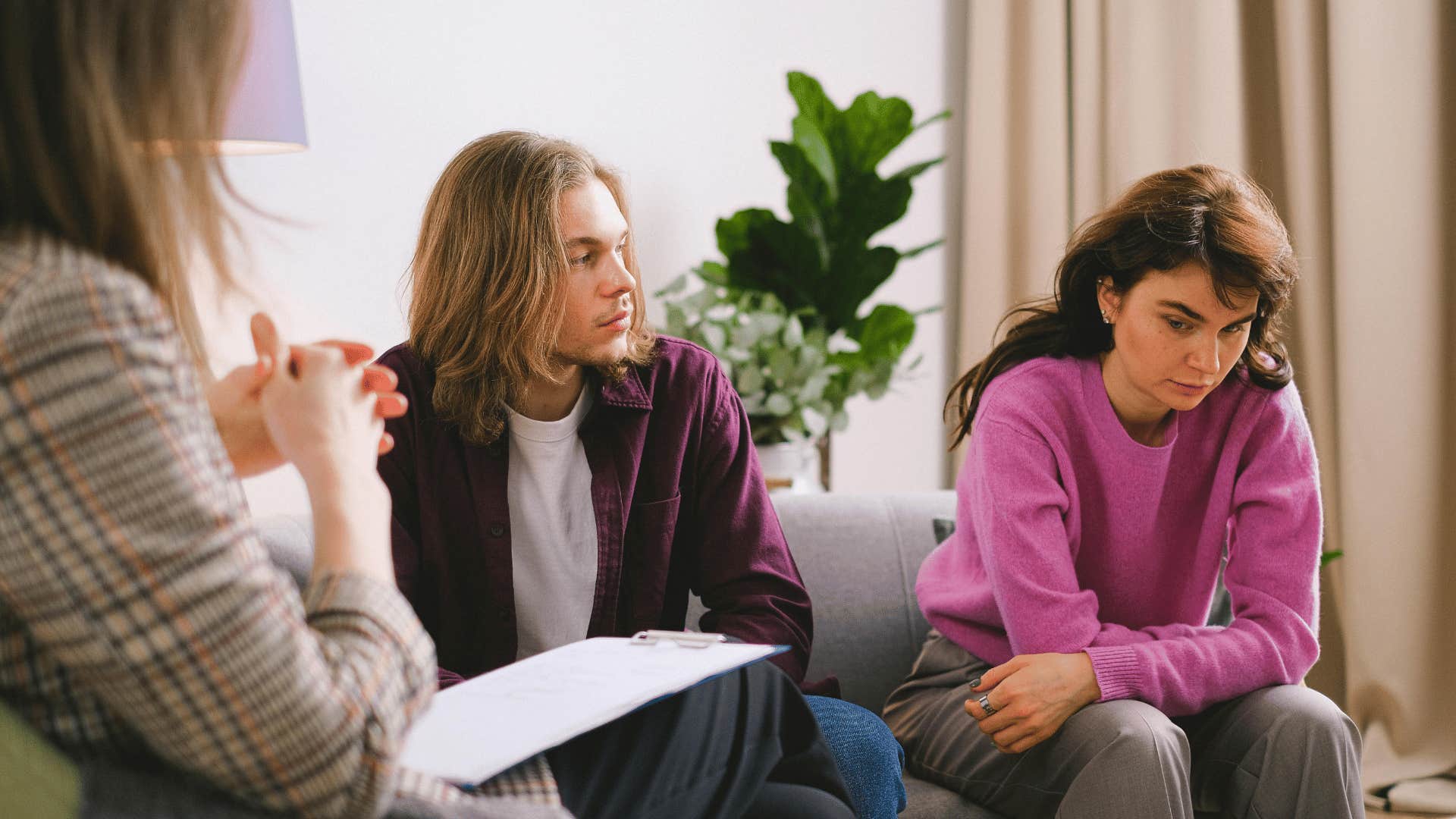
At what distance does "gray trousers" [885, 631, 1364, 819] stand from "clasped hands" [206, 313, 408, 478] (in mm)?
839

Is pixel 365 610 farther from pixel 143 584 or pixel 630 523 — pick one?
pixel 630 523

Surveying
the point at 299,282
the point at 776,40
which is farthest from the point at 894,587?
the point at 776,40

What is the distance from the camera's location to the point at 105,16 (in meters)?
0.66

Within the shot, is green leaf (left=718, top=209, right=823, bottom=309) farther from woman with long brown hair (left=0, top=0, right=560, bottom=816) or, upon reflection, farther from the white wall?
woman with long brown hair (left=0, top=0, right=560, bottom=816)

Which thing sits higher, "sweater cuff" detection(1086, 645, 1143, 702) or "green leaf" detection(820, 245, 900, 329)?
"green leaf" detection(820, 245, 900, 329)

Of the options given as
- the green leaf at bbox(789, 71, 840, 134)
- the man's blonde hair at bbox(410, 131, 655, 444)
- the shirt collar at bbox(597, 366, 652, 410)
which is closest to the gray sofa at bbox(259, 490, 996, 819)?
the shirt collar at bbox(597, 366, 652, 410)

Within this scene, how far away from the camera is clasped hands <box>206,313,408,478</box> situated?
0.82 m

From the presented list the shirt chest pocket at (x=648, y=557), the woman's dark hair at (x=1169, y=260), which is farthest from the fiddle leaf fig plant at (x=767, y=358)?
the shirt chest pocket at (x=648, y=557)

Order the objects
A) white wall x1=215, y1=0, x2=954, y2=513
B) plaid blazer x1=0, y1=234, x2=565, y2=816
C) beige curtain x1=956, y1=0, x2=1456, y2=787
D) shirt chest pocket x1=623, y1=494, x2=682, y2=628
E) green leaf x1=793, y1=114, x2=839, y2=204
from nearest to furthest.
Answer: plaid blazer x1=0, y1=234, x2=565, y2=816
shirt chest pocket x1=623, y1=494, x2=682, y2=628
white wall x1=215, y1=0, x2=954, y2=513
beige curtain x1=956, y1=0, x2=1456, y2=787
green leaf x1=793, y1=114, x2=839, y2=204

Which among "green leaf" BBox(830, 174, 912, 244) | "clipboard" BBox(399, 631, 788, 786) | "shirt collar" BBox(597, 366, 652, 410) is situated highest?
"green leaf" BBox(830, 174, 912, 244)

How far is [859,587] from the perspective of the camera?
179 cm

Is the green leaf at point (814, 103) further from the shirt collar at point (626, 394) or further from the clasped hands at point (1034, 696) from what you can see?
the clasped hands at point (1034, 696)

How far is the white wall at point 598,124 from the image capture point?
2.12 meters

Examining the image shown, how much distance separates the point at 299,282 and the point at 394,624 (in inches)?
61.0
